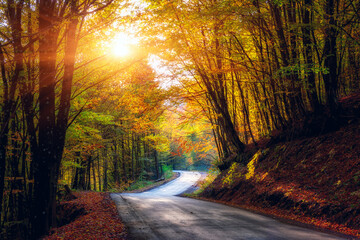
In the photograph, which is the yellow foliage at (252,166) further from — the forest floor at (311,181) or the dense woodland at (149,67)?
the dense woodland at (149,67)

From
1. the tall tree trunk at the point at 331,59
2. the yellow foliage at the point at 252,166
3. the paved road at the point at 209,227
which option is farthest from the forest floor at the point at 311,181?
the paved road at the point at 209,227

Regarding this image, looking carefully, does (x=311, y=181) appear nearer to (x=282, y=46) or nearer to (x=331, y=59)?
(x=331, y=59)

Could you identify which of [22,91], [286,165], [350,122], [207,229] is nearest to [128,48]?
[22,91]

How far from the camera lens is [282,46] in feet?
27.7

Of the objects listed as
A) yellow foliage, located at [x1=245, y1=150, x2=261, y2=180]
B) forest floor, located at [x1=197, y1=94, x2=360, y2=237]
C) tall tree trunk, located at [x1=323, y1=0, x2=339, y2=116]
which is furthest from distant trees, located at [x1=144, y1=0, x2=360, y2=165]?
yellow foliage, located at [x1=245, y1=150, x2=261, y2=180]

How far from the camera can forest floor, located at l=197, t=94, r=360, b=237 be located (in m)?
5.76

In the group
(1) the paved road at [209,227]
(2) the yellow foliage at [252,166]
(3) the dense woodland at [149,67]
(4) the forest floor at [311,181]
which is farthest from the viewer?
(2) the yellow foliage at [252,166]

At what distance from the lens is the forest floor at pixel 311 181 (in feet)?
18.9

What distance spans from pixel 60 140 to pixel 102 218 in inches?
104

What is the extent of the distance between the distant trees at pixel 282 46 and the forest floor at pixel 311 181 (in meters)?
0.93

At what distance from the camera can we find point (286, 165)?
9.12 meters

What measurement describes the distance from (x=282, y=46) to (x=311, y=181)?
474 cm

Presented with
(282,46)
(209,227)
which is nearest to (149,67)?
(282,46)

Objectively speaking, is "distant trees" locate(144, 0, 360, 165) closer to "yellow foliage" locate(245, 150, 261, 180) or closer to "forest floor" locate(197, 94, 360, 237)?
"forest floor" locate(197, 94, 360, 237)
